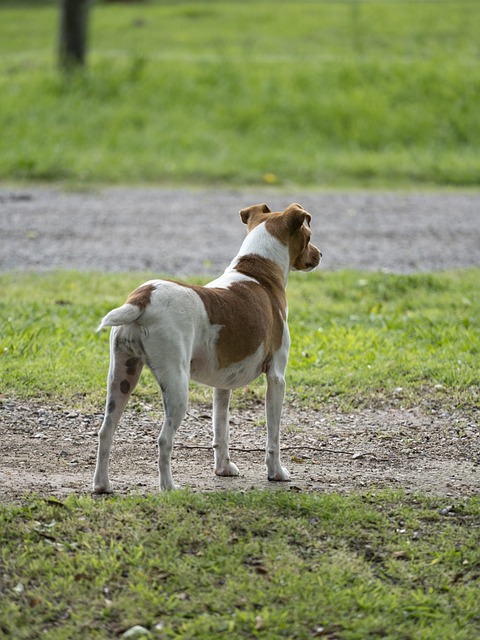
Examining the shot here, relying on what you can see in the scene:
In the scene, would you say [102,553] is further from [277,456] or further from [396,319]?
[396,319]

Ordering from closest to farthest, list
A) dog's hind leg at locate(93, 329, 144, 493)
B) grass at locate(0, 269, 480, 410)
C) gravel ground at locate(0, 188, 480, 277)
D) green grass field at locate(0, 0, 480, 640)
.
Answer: green grass field at locate(0, 0, 480, 640), dog's hind leg at locate(93, 329, 144, 493), grass at locate(0, 269, 480, 410), gravel ground at locate(0, 188, 480, 277)

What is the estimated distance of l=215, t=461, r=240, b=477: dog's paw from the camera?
5367 millimetres

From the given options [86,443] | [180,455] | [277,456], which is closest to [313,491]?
[277,456]

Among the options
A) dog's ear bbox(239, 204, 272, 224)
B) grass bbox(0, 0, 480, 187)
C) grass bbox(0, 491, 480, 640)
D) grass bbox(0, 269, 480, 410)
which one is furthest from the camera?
grass bbox(0, 0, 480, 187)

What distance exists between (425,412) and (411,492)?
A: 1397 millimetres

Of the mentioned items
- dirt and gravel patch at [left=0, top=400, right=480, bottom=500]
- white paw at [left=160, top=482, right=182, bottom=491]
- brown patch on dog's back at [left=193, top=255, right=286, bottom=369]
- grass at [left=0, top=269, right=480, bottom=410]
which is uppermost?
brown patch on dog's back at [left=193, top=255, right=286, bottom=369]

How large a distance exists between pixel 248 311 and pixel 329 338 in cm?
274

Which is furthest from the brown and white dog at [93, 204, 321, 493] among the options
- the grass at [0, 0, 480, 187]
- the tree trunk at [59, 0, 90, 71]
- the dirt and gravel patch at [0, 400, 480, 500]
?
the tree trunk at [59, 0, 90, 71]

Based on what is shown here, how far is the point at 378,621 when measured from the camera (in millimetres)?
3957

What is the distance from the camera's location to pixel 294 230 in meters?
5.57

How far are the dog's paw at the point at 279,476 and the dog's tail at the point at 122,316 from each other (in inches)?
47.1

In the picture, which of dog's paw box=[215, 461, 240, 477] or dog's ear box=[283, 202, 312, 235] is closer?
dog's paw box=[215, 461, 240, 477]

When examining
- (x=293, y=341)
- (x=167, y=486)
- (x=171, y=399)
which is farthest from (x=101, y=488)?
(x=293, y=341)

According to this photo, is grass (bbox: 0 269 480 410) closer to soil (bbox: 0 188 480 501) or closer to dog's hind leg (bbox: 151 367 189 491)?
soil (bbox: 0 188 480 501)
